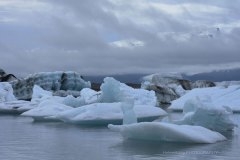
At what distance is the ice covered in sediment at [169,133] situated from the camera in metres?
10.9

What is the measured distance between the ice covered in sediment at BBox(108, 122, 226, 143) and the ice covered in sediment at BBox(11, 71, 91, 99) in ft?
78.2

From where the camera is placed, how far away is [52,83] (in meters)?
35.7

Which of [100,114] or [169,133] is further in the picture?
[100,114]

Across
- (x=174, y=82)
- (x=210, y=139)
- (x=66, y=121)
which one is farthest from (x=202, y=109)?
(x=174, y=82)

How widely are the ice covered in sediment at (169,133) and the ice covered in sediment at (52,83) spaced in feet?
78.2

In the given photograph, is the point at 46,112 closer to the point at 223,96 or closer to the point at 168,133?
the point at 168,133

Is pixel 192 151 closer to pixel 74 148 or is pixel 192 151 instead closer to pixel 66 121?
pixel 74 148

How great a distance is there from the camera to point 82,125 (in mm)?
17672

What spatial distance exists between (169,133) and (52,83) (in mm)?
25363

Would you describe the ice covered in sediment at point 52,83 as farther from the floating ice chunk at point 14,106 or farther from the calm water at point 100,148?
the calm water at point 100,148

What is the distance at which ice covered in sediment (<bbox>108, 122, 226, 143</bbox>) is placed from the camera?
10938 mm

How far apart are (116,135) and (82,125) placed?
4.09 meters

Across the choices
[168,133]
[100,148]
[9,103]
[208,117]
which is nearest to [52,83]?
[9,103]

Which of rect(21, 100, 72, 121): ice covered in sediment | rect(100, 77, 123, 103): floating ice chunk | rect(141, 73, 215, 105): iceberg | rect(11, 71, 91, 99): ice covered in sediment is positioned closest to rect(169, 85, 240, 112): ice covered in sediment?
rect(100, 77, 123, 103): floating ice chunk
